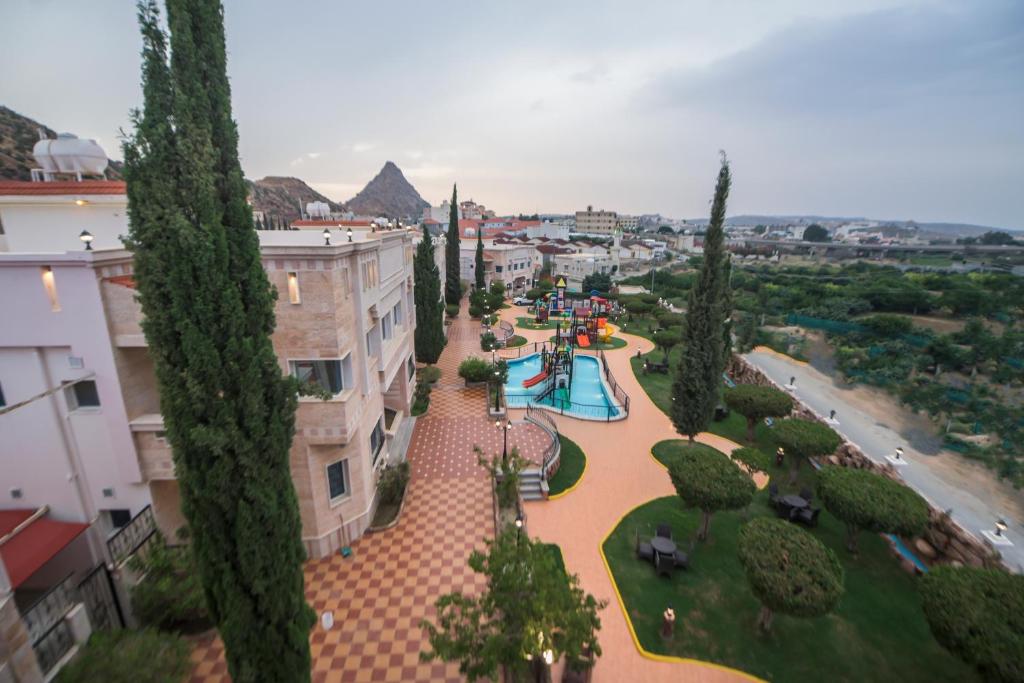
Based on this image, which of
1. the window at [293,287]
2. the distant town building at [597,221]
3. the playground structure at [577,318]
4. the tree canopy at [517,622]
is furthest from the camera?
the distant town building at [597,221]

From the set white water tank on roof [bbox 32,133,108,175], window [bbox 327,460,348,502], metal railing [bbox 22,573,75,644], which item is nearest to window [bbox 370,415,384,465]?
window [bbox 327,460,348,502]

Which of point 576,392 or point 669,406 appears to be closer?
point 669,406

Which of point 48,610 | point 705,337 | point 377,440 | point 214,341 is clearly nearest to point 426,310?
point 377,440

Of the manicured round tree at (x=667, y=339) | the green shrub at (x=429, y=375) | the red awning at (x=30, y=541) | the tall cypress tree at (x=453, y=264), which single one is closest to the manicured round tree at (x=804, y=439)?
the manicured round tree at (x=667, y=339)

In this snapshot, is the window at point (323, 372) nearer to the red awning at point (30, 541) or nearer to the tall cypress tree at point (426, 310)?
the red awning at point (30, 541)

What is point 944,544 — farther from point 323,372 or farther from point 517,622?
point 323,372

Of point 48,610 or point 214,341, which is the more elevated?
point 214,341

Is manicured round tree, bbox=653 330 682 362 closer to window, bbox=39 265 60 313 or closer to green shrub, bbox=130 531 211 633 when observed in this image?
green shrub, bbox=130 531 211 633
